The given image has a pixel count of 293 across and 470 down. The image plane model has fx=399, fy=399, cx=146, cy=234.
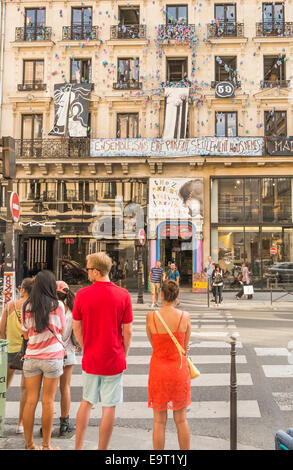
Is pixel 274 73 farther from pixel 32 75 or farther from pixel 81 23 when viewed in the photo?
pixel 32 75

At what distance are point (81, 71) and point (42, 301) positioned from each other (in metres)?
21.6

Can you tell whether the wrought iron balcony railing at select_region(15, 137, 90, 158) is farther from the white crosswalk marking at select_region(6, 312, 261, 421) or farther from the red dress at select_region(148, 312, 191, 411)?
the red dress at select_region(148, 312, 191, 411)

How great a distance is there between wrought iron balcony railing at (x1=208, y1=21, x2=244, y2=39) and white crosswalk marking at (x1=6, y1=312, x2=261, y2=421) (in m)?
18.4

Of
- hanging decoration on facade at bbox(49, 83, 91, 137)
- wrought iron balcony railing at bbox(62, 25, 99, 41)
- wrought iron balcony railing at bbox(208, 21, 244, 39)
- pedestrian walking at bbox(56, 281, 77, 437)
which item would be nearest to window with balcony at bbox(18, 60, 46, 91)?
hanging decoration on facade at bbox(49, 83, 91, 137)

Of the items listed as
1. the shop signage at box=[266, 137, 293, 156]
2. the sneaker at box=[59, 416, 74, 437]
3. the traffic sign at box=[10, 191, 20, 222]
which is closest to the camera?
the sneaker at box=[59, 416, 74, 437]

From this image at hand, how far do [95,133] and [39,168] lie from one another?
3.72m

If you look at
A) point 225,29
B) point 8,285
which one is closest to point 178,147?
point 225,29

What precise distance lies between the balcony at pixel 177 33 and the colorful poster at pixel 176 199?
7.89 m

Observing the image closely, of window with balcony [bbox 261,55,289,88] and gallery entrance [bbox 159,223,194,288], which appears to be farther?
window with balcony [bbox 261,55,289,88]

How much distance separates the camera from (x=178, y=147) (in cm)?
2136

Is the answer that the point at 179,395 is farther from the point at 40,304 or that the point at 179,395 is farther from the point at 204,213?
the point at 204,213

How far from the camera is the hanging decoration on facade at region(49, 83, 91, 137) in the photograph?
21812 millimetres

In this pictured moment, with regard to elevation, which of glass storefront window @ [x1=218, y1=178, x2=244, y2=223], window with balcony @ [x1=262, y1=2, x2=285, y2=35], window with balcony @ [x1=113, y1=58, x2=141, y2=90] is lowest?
glass storefront window @ [x1=218, y1=178, x2=244, y2=223]
